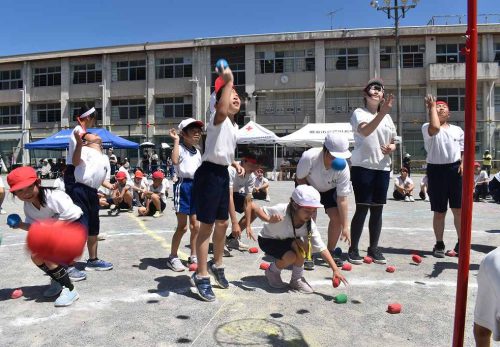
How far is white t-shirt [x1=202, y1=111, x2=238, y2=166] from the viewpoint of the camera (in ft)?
13.0

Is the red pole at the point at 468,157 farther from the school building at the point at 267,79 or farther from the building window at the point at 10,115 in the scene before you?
the building window at the point at 10,115

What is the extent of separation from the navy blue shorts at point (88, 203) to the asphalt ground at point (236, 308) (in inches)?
22.2

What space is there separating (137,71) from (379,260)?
3612 centimetres

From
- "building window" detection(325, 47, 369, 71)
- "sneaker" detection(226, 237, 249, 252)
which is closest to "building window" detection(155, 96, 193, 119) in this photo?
"building window" detection(325, 47, 369, 71)

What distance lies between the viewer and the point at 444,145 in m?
5.61

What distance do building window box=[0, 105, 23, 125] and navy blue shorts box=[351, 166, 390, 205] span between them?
43375 mm

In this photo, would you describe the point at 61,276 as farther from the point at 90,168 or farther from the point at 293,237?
the point at 293,237

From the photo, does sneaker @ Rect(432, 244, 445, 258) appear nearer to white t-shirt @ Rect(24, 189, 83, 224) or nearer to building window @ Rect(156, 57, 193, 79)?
white t-shirt @ Rect(24, 189, 83, 224)

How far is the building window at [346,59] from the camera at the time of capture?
34.4 meters

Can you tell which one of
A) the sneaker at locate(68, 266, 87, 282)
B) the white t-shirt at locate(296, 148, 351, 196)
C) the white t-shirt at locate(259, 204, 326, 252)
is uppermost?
the white t-shirt at locate(296, 148, 351, 196)

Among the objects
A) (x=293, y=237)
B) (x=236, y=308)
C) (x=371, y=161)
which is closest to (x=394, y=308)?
(x=293, y=237)

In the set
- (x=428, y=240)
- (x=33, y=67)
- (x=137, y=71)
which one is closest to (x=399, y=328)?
(x=428, y=240)

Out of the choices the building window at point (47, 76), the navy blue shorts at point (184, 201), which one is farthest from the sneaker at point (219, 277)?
the building window at point (47, 76)

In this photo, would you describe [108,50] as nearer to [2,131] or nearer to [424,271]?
[2,131]
